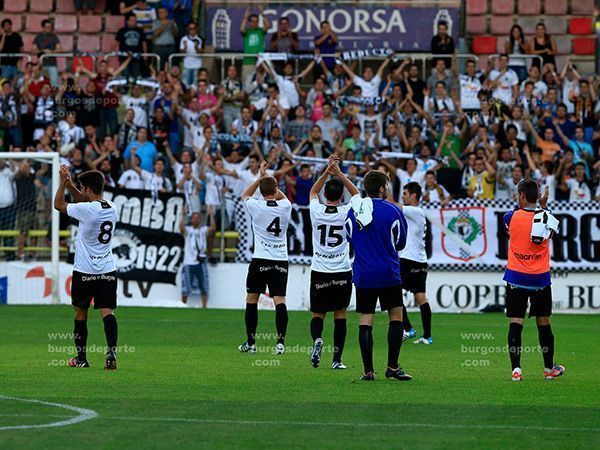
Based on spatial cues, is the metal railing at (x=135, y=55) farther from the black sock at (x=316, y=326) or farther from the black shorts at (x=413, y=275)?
the black sock at (x=316, y=326)

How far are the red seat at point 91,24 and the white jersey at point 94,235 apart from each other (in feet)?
65.2

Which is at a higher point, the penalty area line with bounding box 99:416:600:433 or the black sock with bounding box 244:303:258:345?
the black sock with bounding box 244:303:258:345

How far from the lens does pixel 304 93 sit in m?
30.1

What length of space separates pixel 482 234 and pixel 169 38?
357 inches

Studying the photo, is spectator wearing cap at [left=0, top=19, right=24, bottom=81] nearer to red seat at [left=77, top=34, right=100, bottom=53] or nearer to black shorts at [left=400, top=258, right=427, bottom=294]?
red seat at [left=77, top=34, right=100, bottom=53]

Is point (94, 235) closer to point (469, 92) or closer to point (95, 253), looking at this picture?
point (95, 253)

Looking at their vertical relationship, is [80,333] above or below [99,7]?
below

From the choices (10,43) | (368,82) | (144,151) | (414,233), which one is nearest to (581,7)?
(368,82)

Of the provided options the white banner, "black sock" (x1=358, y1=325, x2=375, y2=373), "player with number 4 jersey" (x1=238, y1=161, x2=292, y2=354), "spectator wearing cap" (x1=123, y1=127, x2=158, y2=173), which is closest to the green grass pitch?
"black sock" (x1=358, y1=325, x2=375, y2=373)

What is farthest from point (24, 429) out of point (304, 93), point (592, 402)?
point (304, 93)

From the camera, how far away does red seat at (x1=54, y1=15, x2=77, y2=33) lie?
34281mm

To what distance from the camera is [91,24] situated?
3412 centimetres

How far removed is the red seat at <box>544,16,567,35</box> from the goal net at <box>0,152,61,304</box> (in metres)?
13.6

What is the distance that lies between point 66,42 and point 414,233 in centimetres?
1713
